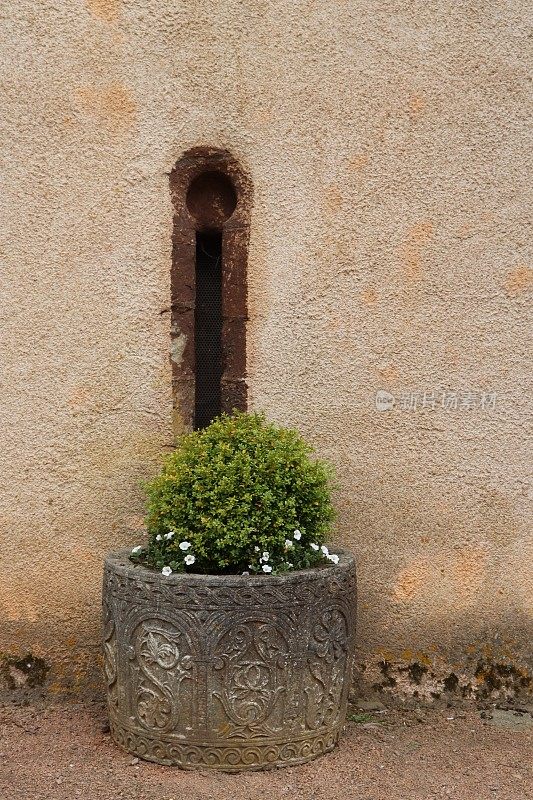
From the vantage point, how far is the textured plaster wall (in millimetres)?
4008

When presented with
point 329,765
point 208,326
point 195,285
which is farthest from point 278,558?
point 195,285

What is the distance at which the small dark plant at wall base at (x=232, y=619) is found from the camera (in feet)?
10.6

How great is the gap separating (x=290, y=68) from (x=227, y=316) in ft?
4.03

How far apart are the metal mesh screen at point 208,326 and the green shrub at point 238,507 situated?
632 mm

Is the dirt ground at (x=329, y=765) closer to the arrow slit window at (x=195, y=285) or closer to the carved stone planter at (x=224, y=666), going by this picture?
the carved stone planter at (x=224, y=666)

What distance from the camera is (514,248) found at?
160 inches

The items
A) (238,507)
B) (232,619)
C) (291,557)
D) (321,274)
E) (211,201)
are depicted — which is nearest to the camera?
(232,619)

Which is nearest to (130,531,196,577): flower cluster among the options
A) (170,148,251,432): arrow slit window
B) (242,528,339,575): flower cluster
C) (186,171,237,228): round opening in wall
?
(242,528,339,575): flower cluster

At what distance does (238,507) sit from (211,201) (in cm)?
169

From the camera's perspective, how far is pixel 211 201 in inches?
166

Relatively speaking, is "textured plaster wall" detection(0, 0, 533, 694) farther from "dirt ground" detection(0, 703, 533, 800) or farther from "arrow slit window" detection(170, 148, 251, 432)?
"dirt ground" detection(0, 703, 533, 800)

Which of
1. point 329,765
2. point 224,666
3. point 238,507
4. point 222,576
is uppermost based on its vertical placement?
point 238,507

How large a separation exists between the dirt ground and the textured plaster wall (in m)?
0.23

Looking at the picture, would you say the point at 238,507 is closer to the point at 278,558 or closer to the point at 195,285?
the point at 278,558
